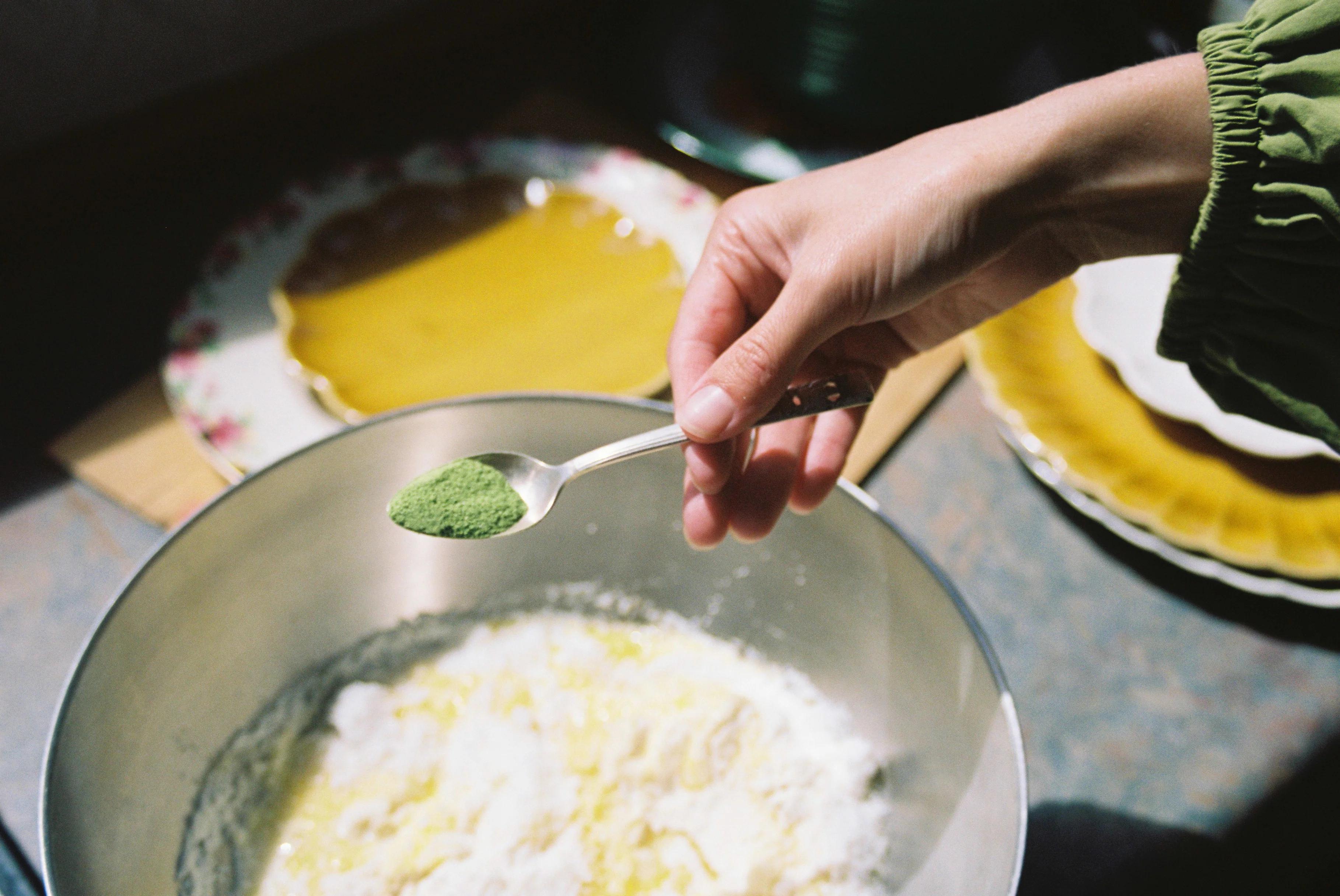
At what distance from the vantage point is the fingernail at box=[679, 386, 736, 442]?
531 millimetres

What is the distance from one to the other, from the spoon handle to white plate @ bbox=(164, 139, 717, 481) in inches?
11.2

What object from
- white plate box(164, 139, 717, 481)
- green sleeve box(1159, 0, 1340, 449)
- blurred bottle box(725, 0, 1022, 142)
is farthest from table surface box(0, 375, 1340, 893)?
blurred bottle box(725, 0, 1022, 142)

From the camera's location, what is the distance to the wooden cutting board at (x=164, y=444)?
2.57 ft

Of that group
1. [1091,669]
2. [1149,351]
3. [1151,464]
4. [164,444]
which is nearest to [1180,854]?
[1091,669]

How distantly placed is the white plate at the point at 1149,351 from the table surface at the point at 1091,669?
0.44 feet

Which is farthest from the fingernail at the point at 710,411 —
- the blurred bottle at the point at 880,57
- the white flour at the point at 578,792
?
the blurred bottle at the point at 880,57

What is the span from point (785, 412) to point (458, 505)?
23 centimetres

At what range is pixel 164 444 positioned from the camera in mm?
815

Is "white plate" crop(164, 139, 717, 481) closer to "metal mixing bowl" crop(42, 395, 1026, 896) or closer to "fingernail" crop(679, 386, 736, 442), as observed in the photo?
"metal mixing bowl" crop(42, 395, 1026, 896)

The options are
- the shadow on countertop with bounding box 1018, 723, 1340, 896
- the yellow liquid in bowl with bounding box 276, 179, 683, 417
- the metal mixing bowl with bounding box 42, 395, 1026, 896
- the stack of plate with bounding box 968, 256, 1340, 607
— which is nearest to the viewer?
the metal mixing bowl with bounding box 42, 395, 1026, 896

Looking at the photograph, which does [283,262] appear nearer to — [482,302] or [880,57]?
[482,302]

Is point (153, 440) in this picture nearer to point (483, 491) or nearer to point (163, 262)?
point (163, 262)

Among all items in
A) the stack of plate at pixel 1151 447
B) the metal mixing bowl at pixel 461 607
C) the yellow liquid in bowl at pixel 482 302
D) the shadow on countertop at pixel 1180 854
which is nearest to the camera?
the metal mixing bowl at pixel 461 607

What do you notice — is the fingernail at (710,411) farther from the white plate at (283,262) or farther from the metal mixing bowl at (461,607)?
the white plate at (283,262)
